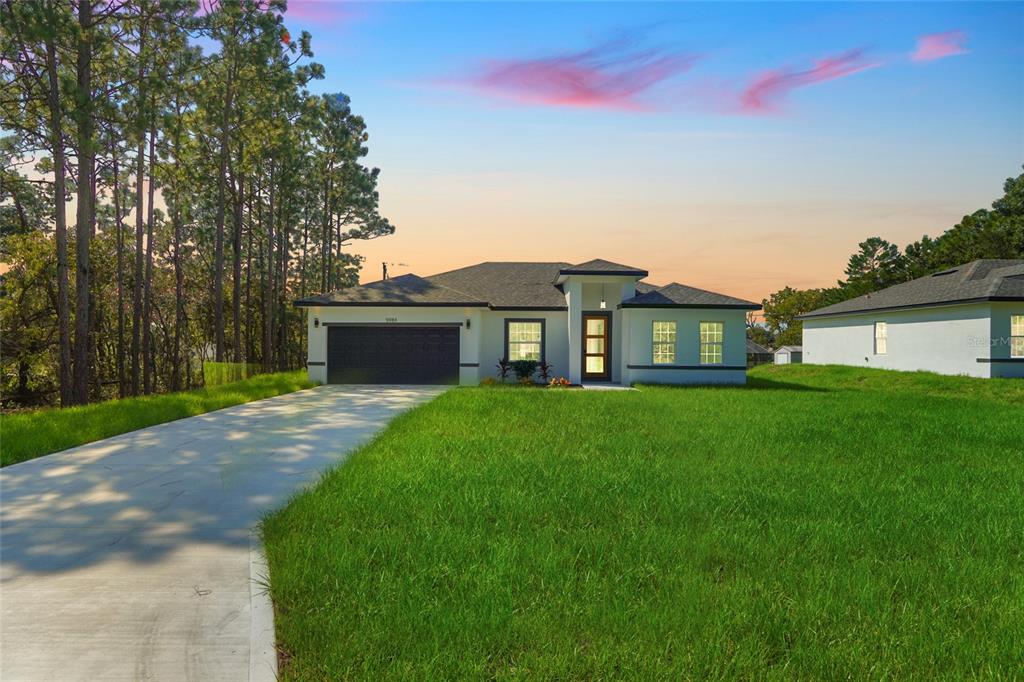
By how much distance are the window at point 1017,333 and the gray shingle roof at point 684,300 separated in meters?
9.63

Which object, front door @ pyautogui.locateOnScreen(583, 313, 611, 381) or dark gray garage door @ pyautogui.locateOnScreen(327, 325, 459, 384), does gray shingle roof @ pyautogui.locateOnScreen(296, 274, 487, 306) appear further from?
front door @ pyautogui.locateOnScreen(583, 313, 611, 381)

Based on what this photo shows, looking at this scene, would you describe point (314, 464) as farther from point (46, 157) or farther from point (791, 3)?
point (46, 157)

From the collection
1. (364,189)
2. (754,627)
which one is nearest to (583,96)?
(754,627)

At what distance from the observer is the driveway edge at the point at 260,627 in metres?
2.78

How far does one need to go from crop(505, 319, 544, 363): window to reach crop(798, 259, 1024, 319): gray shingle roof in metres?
16.1

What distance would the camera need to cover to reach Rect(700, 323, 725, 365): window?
19.8 m

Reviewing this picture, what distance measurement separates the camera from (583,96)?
13805mm

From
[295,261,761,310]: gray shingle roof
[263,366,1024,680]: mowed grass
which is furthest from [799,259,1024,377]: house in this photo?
[263,366,1024,680]: mowed grass

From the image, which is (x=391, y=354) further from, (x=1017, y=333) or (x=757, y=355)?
(x=757, y=355)

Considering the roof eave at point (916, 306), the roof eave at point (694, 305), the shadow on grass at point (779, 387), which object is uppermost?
the roof eave at point (916, 306)

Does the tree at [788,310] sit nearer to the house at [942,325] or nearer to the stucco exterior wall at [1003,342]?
the house at [942,325]

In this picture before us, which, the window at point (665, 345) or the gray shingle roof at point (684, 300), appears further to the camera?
the window at point (665, 345)

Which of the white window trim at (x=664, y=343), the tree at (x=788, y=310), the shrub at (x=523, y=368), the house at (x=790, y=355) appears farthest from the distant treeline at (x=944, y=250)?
the shrub at (x=523, y=368)

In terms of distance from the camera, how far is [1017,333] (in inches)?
822
